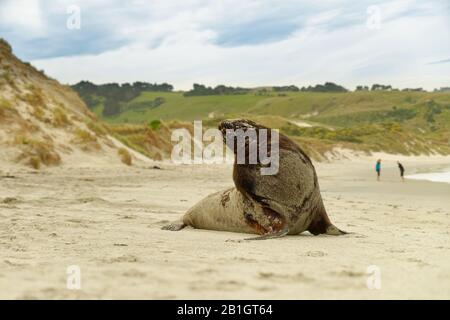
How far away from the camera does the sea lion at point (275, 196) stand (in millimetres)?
6391

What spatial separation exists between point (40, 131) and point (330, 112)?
10913cm

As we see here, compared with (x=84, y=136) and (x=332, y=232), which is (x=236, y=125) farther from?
(x=84, y=136)

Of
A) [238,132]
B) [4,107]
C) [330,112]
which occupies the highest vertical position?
[330,112]

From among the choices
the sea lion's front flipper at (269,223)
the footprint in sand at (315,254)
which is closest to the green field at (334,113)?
the sea lion's front flipper at (269,223)

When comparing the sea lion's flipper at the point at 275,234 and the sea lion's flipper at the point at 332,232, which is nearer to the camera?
the sea lion's flipper at the point at 275,234

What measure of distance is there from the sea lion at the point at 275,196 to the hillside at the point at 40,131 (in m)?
12.5

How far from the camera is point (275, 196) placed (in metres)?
6.41

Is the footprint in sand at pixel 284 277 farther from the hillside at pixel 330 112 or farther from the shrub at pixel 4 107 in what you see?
the hillside at pixel 330 112

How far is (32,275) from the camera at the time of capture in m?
3.84

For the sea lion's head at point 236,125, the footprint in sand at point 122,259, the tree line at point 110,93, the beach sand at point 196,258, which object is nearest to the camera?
the beach sand at point 196,258

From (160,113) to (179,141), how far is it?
75.8 m

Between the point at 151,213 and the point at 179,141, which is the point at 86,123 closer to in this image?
the point at 179,141

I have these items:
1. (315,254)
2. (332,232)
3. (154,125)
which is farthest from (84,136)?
(315,254)
